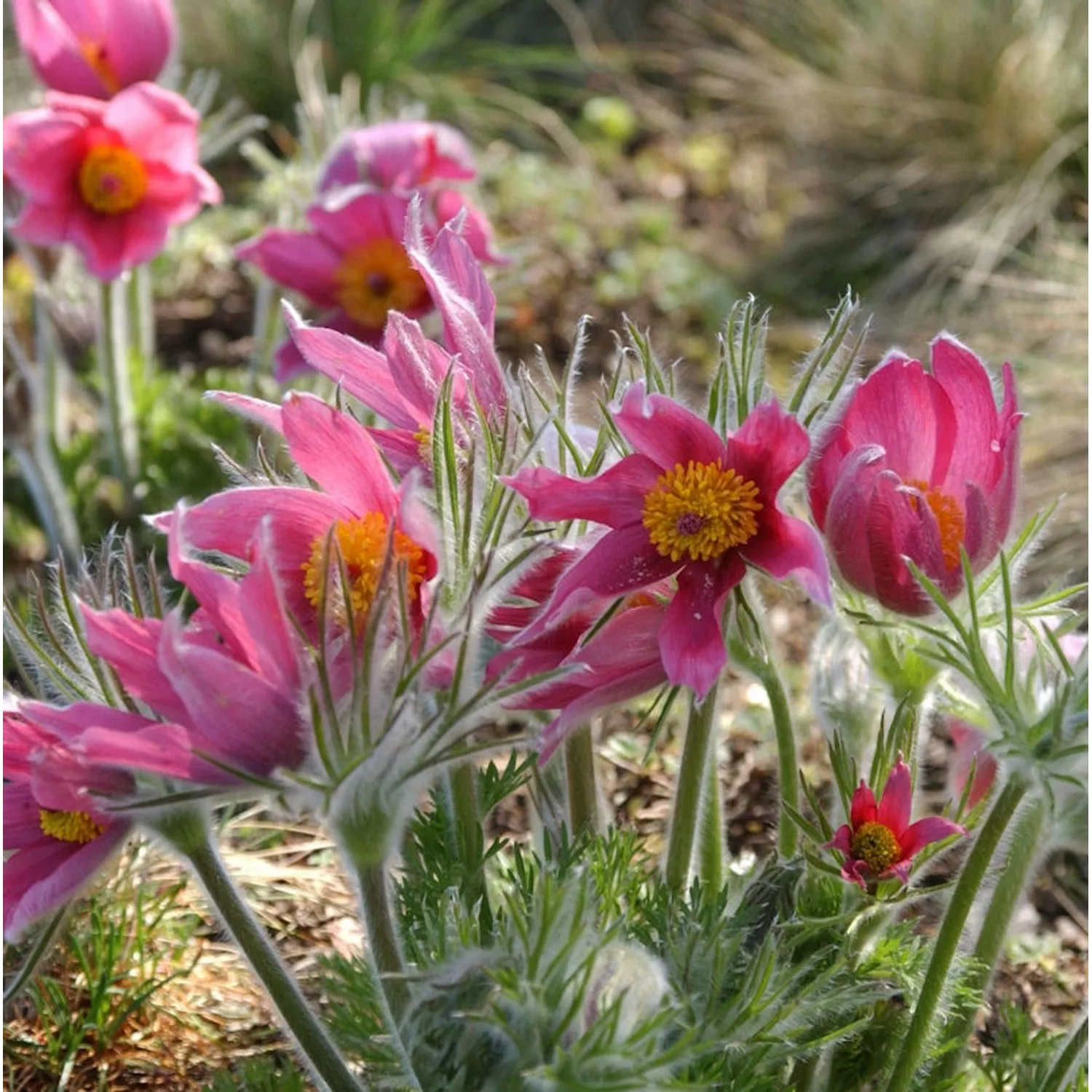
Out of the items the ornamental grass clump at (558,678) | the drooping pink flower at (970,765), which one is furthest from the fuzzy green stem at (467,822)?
the drooping pink flower at (970,765)

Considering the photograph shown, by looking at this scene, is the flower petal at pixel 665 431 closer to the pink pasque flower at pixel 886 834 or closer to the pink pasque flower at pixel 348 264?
the pink pasque flower at pixel 886 834

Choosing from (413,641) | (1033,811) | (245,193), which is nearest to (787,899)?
(1033,811)

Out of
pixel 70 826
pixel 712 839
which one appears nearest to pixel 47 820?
pixel 70 826

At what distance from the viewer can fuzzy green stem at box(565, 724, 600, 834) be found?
3.67 ft

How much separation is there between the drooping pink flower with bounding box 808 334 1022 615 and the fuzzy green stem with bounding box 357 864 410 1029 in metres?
0.35

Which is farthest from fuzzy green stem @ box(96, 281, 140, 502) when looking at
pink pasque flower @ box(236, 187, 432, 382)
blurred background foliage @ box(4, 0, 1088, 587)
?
blurred background foliage @ box(4, 0, 1088, 587)

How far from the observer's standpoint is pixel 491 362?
97 centimetres

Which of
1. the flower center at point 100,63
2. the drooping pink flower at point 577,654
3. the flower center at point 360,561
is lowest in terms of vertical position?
the drooping pink flower at point 577,654

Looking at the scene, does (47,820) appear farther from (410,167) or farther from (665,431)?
(410,167)

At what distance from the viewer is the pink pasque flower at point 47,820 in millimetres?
877

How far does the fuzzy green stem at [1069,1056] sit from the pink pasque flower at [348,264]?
113 centimetres

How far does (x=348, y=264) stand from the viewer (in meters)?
1.92

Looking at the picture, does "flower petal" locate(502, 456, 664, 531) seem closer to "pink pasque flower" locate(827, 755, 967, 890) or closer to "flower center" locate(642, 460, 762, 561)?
"flower center" locate(642, 460, 762, 561)

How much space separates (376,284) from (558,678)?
114 cm
